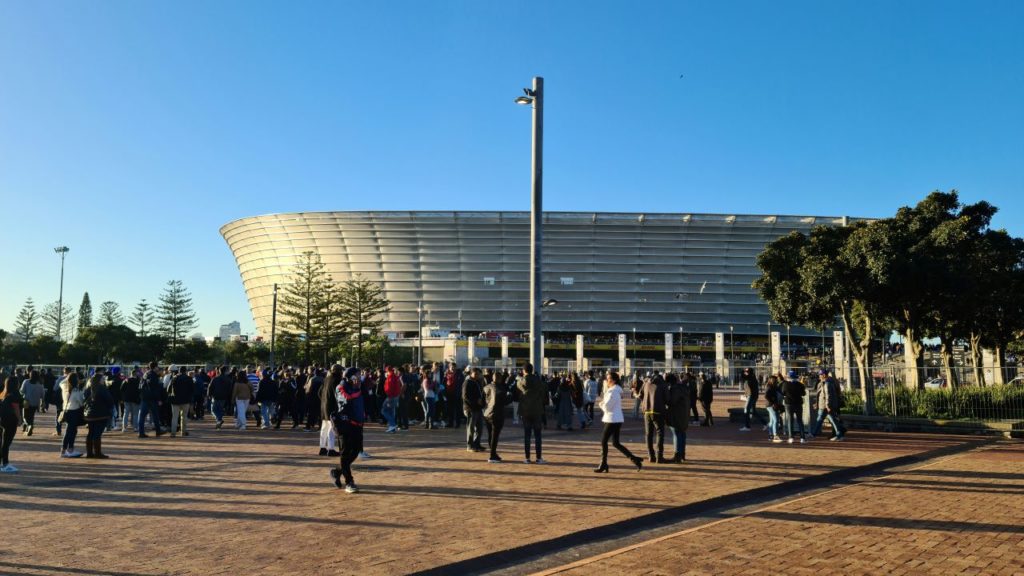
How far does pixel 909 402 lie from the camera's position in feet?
71.2

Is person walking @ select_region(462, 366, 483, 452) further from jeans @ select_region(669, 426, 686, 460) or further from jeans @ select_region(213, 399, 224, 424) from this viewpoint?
jeans @ select_region(213, 399, 224, 424)

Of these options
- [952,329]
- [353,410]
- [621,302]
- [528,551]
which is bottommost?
[528,551]

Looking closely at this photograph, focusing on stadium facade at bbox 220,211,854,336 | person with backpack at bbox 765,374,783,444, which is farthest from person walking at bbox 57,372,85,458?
Answer: stadium facade at bbox 220,211,854,336

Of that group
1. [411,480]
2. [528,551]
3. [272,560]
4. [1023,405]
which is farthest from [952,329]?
[272,560]

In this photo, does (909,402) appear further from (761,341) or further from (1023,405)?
(761,341)

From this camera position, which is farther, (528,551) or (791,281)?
(791,281)

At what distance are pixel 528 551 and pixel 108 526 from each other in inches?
170

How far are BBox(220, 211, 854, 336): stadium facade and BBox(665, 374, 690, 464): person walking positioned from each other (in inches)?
3395

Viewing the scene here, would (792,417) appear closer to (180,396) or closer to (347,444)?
(347,444)

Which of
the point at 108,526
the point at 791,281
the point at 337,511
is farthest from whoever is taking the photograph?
the point at 791,281

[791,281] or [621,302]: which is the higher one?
[621,302]

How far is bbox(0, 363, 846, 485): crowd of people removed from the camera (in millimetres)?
11805

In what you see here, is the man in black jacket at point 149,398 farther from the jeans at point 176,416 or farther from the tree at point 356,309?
the tree at point 356,309

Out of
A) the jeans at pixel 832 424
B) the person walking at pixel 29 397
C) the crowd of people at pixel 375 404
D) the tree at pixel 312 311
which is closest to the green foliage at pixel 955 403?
the crowd of people at pixel 375 404
